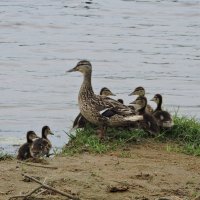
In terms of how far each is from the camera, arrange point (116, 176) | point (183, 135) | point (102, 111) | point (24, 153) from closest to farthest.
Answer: point (116, 176)
point (24, 153)
point (102, 111)
point (183, 135)

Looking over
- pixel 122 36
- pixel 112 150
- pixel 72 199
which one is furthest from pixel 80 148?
pixel 122 36

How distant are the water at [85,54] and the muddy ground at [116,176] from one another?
193cm

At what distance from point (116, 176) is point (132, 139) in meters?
1.72

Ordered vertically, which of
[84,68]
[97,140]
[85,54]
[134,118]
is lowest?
[97,140]

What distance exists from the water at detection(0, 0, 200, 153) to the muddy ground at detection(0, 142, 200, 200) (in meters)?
1.93

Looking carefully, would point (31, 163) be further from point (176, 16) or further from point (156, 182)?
point (176, 16)

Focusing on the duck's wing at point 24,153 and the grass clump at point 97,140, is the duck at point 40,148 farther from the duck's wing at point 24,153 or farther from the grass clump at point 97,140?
the grass clump at point 97,140

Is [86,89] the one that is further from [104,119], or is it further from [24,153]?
[24,153]

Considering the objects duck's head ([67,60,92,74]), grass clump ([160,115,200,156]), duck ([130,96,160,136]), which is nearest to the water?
duck's head ([67,60,92,74])

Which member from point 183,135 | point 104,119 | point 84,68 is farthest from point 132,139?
point 84,68

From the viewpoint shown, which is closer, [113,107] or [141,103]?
[113,107]

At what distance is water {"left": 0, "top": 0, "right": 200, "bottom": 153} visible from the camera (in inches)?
528

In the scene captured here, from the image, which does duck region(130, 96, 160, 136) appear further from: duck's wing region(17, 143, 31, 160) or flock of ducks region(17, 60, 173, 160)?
duck's wing region(17, 143, 31, 160)

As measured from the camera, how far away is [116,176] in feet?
26.3
